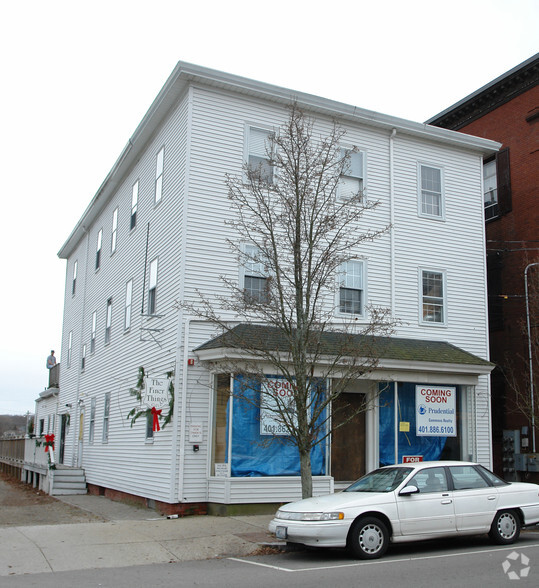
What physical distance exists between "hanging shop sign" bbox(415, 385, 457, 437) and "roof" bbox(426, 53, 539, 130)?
36.7 ft

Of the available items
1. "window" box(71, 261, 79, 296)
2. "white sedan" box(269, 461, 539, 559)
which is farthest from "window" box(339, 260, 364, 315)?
"window" box(71, 261, 79, 296)

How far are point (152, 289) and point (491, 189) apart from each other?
12.5 meters

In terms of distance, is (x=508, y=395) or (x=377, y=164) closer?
(x=377, y=164)

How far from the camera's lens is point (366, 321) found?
58.7ft

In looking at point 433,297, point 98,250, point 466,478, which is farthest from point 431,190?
point 98,250

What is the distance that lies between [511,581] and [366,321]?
989 cm

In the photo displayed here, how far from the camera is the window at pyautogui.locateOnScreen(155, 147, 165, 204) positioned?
61.5 ft

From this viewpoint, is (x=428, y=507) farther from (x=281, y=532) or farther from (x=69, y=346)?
(x=69, y=346)

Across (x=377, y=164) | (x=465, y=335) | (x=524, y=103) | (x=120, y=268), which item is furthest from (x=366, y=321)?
(x=524, y=103)

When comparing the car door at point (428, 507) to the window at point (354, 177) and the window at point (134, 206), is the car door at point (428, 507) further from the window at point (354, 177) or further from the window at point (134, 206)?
the window at point (134, 206)

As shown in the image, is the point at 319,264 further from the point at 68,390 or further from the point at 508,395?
the point at 68,390

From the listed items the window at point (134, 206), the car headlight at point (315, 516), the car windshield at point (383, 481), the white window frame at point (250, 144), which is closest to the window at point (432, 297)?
the white window frame at point (250, 144)

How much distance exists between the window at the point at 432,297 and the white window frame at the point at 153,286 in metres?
7.22

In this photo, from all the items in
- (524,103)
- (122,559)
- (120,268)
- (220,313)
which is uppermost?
(524,103)
